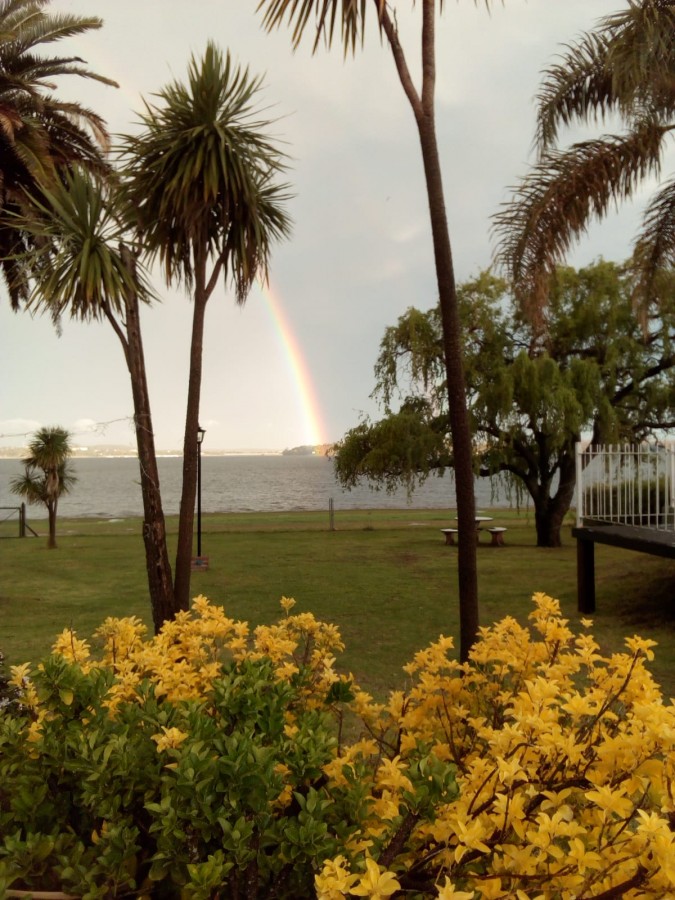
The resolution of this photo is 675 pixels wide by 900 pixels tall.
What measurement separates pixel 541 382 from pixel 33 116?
11.4m

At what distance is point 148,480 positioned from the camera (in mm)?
6152

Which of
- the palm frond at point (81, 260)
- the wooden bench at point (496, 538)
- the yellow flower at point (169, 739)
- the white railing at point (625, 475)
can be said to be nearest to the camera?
the yellow flower at point (169, 739)

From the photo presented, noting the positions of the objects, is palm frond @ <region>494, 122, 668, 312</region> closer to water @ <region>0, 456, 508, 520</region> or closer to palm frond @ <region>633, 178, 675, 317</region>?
palm frond @ <region>633, 178, 675, 317</region>

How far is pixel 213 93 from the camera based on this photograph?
6.17m

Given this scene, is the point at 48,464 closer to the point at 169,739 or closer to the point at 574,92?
the point at 574,92

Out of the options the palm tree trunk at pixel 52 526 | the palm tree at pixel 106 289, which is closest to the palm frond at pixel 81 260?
the palm tree at pixel 106 289

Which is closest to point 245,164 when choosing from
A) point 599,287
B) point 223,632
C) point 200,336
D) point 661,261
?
point 200,336

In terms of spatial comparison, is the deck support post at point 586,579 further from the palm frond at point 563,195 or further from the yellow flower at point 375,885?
the yellow flower at point 375,885

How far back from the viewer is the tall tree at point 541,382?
15.3m

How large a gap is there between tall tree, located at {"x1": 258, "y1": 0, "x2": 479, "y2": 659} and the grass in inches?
77.5

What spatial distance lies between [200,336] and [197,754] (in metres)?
5.20

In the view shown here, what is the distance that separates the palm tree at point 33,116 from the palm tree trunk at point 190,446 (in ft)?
21.5

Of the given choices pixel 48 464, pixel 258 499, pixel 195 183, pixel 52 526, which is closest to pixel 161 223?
pixel 195 183

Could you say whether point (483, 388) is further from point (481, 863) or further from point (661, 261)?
point (481, 863)
